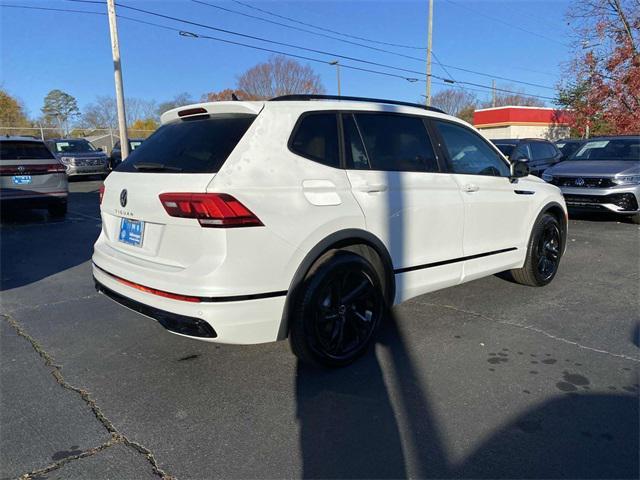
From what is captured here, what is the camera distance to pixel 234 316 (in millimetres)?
2746

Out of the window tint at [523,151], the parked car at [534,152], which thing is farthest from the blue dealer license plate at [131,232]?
the window tint at [523,151]

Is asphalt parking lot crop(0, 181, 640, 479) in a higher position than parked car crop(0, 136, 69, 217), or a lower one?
lower

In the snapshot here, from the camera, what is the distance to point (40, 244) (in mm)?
7543

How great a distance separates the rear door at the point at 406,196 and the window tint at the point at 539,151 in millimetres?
9536

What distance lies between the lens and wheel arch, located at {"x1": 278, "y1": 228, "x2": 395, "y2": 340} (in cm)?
295

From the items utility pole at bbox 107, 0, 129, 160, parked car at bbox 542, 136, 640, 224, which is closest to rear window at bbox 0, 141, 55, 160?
utility pole at bbox 107, 0, 129, 160

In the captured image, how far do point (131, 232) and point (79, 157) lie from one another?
58.6 ft

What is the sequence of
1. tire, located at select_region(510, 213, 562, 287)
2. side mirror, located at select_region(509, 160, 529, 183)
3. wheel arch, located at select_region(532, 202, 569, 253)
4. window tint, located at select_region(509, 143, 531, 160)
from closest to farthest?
side mirror, located at select_region(509, 160, 529, 183) < tire, located at select_region(510, 213, 562, 287) < wheel arch, located at select_region(532, 202, 569, 253) < window tint, located at select_region(509, 143, 531, 160)

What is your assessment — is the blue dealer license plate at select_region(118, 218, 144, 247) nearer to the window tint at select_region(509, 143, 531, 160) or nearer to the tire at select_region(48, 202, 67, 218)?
the tire at select_region(48, 202, 67, 218)

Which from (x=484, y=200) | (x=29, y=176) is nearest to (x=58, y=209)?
(x=29, y=176)

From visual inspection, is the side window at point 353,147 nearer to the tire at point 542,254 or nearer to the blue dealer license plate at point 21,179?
the tire at point 542,254

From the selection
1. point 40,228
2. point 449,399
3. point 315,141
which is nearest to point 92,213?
point 40,228

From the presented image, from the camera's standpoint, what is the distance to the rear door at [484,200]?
4145mm

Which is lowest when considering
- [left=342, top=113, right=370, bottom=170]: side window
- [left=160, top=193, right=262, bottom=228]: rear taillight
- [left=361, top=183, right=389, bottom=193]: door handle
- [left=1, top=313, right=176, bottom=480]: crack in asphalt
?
[left=1, top=313, right=176, bottom=480]: crack in asphalt
